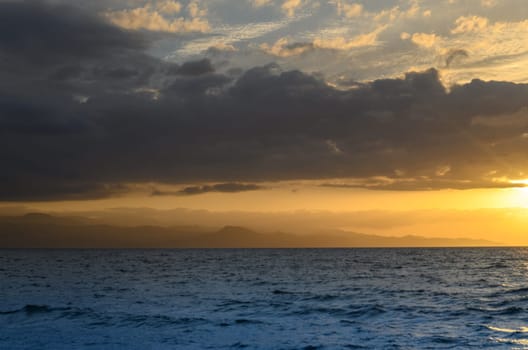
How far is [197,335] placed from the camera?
31.3 m

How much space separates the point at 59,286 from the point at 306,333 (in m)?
44.0

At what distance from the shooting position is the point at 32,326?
116ft

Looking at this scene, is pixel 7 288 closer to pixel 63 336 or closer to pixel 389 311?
pixel 63 336

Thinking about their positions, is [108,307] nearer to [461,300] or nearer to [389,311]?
[389,311]

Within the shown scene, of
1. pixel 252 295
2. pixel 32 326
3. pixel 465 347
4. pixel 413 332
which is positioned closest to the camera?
pixel 465 347

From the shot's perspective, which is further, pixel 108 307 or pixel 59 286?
pixel 59 286

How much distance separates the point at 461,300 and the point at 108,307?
29.6 meters

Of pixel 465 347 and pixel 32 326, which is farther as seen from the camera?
pixel 32 326

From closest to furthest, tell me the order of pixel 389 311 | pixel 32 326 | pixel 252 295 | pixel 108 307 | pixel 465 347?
pixel 465 347
pixel 32 326
pixel 389 311
pixel 108 307
pixel 252 295

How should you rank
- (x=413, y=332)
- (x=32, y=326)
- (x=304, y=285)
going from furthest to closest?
(x=304, y=285) < (x=32, y=326) < (x=413, y=332)

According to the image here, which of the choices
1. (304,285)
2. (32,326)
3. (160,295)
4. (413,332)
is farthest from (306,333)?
(304,285)

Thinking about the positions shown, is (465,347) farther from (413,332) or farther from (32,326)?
(32,326)

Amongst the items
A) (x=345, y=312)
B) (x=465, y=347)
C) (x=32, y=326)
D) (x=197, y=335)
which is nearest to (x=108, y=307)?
(x=32, y=326)

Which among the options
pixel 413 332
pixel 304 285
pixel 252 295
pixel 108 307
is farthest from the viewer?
pixel 304 285
